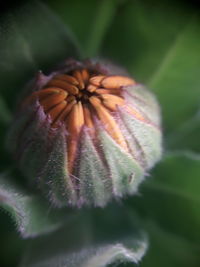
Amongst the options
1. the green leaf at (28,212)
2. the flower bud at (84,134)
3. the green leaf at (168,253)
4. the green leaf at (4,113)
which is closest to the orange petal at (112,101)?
the flower bud at (84,134)

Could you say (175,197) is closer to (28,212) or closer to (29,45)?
(28,212)

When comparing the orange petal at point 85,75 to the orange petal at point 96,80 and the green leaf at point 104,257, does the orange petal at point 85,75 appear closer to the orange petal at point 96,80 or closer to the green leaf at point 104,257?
the orange petal at point 96,80

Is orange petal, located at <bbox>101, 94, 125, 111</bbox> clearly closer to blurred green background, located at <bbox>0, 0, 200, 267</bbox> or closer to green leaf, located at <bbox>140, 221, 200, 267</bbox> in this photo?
blurred green background, located at <bbox>0, 0, 200, 267</bbox>

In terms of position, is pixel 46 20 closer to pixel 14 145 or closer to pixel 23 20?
pixel 23 20

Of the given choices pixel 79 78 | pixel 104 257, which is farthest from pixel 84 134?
pixel 104 257

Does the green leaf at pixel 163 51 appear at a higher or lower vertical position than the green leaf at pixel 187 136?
higher

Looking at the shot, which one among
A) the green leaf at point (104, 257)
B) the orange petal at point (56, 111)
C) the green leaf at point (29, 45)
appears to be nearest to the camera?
the green leaf at point (104, 257)

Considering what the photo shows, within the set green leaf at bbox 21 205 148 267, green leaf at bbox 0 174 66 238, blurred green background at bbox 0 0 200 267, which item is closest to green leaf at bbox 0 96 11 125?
blurred green background at bbox 0 0 200 267

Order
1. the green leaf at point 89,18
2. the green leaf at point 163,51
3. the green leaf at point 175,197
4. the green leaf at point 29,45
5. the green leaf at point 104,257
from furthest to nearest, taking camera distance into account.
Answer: the green leaf at point 89,18 < the green leaf at point 163,51 < the green leaf at point 175,197 < the green leaf at point 29,45 < the green leaf at point 104,257
